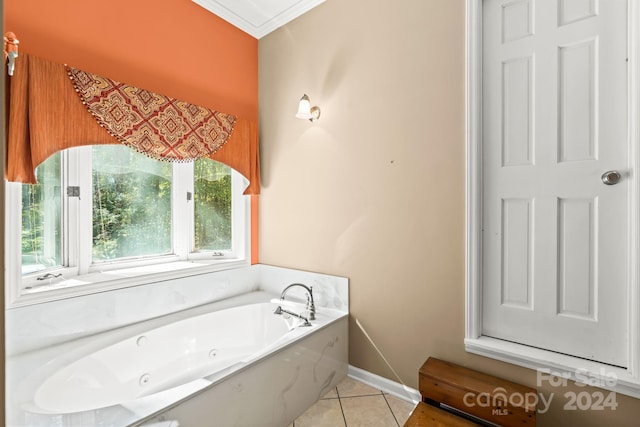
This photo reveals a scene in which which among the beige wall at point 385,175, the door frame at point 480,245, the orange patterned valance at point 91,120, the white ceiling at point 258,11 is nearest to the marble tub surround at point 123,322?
the beige wall at point 385,175

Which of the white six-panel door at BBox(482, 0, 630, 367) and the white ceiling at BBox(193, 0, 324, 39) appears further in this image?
the white ceiling at BBox(193, 0, 324, 39)

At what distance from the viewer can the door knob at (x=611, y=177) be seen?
4.29ft

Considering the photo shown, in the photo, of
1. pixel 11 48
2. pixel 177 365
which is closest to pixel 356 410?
pixel 177 365

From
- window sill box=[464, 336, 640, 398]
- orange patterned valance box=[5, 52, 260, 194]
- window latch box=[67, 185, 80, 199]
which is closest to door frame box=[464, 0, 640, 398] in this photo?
window sill box=[464, 336, 640, 398]

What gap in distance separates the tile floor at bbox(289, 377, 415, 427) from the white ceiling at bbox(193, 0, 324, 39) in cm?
279

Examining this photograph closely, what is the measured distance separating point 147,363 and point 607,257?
98.3 inches

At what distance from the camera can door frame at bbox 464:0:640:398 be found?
49.6 inches

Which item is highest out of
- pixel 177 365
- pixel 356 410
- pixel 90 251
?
pixel 90 251

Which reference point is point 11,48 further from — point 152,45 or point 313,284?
point 313,284

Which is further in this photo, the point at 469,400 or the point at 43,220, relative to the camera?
the point at 43,220

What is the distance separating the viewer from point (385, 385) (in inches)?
78.1

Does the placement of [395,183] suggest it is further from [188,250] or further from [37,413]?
[37,413]

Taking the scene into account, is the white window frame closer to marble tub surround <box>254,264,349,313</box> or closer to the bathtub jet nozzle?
marble tub surround <box>254,264,349,313</box>

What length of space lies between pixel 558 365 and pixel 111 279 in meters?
2.46
